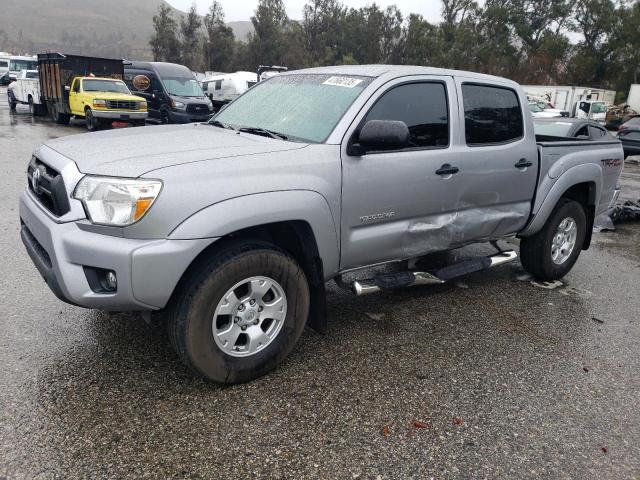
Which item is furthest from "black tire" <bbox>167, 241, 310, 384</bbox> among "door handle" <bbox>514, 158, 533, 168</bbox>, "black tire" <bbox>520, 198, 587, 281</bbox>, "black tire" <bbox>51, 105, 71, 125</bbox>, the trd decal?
"black tire" <bbox>51, 105, 71, 125</bbox>

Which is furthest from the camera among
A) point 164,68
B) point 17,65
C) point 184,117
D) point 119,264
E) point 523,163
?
point 17,65

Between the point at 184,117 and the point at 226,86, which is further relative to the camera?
the point at 226,86

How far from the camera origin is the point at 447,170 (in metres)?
3.88

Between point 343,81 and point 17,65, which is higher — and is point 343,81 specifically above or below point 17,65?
below

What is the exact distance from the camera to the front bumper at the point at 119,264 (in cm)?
266

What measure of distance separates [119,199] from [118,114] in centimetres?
1527

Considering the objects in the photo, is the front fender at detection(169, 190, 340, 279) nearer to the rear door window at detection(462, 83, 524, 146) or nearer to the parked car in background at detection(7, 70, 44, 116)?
the rear door window at detection(462, 83, 524, 146)

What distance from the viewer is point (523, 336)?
4125 millimetres

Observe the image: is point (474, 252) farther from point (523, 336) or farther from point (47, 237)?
point (47, 237)

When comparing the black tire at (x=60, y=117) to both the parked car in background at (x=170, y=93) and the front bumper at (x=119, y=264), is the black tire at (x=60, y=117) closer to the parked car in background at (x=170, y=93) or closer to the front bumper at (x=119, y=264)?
the parked car in background at (x=170, y=93)

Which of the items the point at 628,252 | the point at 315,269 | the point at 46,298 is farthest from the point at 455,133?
the point at 628,252

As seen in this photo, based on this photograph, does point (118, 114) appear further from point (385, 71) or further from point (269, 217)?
point (269, 217)

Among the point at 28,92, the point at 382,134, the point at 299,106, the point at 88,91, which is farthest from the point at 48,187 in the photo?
the point at 28,92

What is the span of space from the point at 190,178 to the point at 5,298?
237 centimetres
